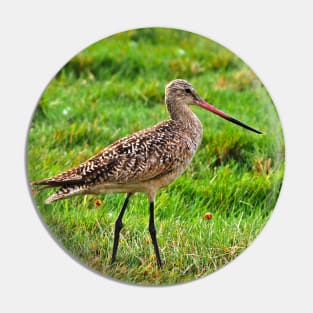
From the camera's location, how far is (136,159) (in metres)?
5.71

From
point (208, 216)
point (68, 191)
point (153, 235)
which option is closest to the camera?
point (68, 191)

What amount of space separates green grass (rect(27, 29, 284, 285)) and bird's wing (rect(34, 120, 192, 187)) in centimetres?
20

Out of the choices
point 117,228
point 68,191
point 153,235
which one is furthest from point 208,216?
point 68,191

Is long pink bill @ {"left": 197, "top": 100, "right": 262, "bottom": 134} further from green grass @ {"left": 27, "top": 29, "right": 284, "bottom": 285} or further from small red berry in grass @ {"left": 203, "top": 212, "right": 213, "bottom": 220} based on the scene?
small red berry in grass @ {"left": 203, "top": 212, "right": 213, "bottom": 220}

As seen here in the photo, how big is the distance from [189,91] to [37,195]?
3.50 feet

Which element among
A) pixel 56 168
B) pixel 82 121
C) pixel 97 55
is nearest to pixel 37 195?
pixel 56 168

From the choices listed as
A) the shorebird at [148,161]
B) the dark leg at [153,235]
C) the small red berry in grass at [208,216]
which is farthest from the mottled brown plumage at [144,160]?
the small red berry in grass at [208,216]

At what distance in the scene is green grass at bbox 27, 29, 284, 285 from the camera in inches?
231

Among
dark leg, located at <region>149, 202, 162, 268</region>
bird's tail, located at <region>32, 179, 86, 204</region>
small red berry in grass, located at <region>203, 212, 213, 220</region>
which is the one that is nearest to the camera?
bird's tail, located at <region>32, 179, 86, 204</region>

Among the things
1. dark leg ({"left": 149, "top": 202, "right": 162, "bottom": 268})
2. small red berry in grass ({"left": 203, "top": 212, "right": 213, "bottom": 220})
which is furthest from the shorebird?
small red berry in grass ({"left": 203, "top": 212, "right": 213, "bottom": 220})

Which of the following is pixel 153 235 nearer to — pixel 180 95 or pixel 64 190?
pixel 64 190

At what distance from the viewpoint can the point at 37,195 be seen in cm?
586

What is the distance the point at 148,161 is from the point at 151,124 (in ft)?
1.22

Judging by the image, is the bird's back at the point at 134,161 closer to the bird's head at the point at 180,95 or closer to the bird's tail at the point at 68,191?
the bird's tail at the point at 68,191
